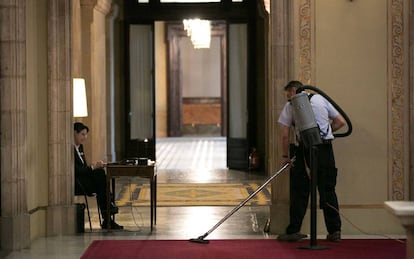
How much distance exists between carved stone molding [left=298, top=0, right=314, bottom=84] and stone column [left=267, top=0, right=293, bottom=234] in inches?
4.2

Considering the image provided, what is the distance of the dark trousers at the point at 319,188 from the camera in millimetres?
8078

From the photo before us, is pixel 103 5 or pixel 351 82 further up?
pixel 103 5

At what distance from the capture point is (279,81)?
8.55 metres

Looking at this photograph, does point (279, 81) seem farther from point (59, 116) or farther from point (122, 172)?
point (59, 116)

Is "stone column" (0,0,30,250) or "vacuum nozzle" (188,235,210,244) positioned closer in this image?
"stone column" (0,0,30,250)

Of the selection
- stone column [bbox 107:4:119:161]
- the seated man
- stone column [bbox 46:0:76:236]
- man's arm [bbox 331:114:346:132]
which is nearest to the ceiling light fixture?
stone column [bbox 107:4:119:161]

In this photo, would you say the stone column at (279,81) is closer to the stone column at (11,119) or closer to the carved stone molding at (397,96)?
the carved stone molding at (397,96)

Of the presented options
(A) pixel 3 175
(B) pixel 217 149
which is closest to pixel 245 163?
(B) pixel 217 149

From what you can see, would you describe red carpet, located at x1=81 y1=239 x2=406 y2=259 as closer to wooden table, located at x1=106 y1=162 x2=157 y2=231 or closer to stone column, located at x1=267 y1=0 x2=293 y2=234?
stone column, located at x1=267 y1=0 x2=293 y2=234

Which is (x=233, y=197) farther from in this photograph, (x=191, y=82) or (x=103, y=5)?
(x=191, y=82)

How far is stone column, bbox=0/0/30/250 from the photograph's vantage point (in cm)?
779

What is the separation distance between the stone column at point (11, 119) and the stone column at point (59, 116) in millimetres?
891

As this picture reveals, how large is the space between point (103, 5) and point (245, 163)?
433 centimetres

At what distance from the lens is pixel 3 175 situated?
7.82m
